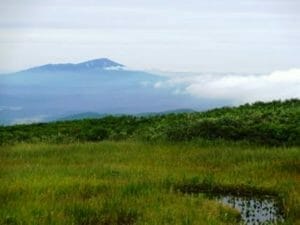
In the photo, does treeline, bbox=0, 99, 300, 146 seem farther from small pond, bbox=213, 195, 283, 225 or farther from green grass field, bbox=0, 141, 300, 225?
small pond, bbox=213, 195, 283, 225

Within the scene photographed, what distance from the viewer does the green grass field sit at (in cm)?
1409

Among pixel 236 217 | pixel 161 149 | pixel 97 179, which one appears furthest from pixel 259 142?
pixel 236 217

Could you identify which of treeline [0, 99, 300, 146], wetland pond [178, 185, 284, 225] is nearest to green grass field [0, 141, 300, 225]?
wetland pond [178, 185, 284, 225]

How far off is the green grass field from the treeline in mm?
1347

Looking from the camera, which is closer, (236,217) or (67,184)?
(236,217)

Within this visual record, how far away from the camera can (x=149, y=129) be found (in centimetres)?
2998

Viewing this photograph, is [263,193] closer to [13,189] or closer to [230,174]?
[230,174]

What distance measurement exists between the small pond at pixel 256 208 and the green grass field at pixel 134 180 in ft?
0.94

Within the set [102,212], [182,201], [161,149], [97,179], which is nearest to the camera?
[102,212]

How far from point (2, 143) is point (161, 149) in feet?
25.6

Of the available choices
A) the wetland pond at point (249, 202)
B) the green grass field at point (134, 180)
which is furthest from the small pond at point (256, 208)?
the green grass field at point (134, 180)

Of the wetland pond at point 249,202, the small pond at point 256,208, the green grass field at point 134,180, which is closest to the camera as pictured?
the green grass field at point 134,180

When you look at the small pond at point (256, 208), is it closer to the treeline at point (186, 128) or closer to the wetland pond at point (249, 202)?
the wetland pond at point (249, 202)

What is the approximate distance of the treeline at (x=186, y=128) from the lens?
87.2 ft
